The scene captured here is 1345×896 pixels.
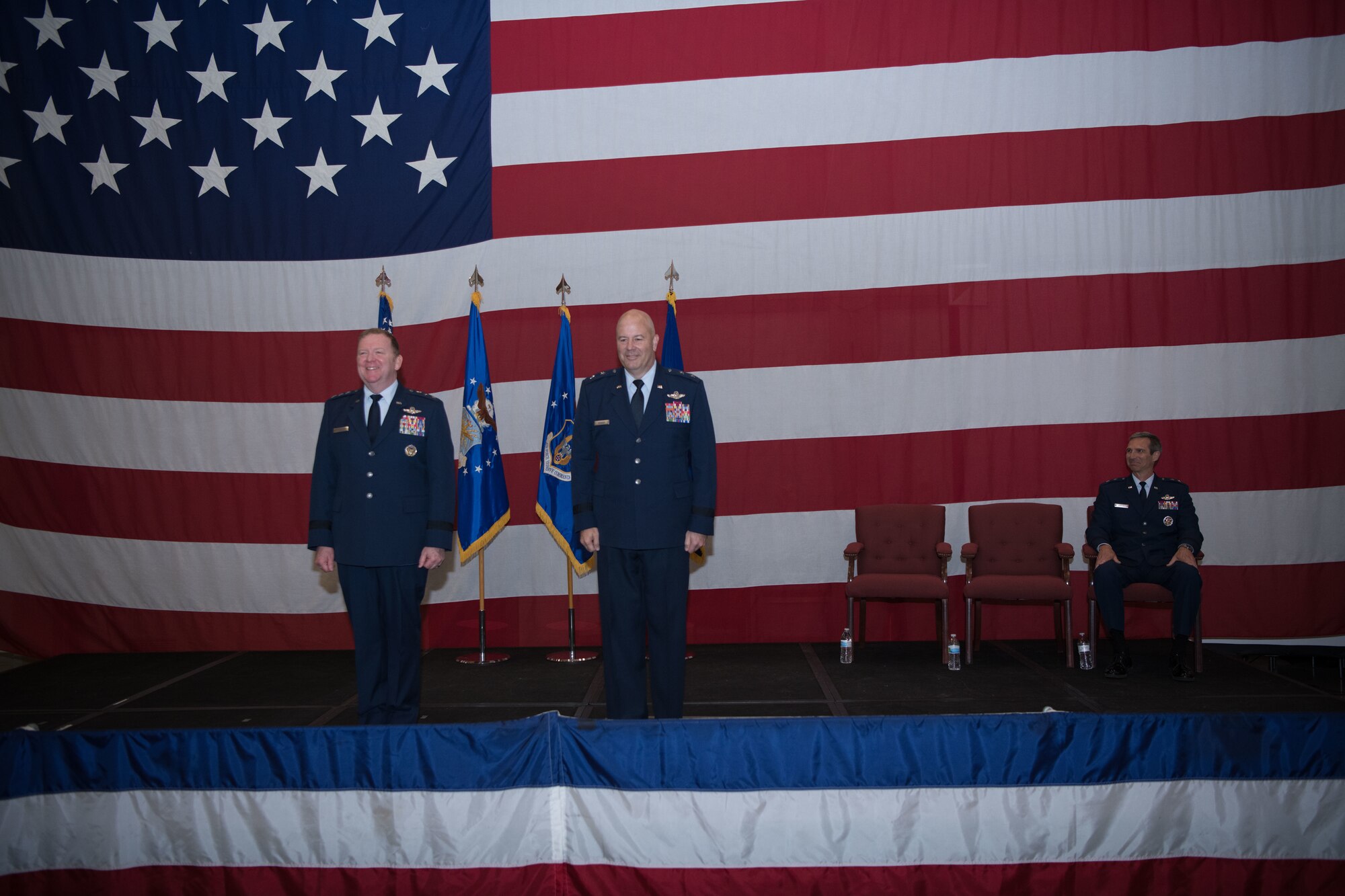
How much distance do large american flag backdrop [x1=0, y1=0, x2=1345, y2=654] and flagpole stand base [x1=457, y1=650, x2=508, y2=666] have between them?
298mm

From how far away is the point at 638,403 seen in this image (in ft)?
9.82

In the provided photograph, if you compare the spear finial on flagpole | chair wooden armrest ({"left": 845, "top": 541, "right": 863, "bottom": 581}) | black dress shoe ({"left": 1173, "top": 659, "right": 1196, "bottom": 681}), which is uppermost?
the spear finial on flagpole

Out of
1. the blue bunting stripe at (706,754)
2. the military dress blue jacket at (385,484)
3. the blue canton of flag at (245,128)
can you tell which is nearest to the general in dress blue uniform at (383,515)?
the military dress blue jacket at (385,484)

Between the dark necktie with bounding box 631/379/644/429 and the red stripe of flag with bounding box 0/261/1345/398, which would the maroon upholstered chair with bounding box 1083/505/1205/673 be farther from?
the dark necktie with bounding box 631/379/644/429

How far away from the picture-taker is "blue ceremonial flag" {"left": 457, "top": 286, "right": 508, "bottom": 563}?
431 cm

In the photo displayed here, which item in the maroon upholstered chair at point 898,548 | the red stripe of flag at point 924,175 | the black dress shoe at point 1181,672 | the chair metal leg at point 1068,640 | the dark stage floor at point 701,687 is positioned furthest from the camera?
the red stripe of flag at point 924,175

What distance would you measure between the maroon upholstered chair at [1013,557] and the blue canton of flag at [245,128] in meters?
2.90

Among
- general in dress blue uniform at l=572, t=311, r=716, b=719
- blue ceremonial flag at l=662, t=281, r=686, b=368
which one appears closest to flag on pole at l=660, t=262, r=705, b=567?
blue ceremonial flag at l=662, t=281, r=686, b=368

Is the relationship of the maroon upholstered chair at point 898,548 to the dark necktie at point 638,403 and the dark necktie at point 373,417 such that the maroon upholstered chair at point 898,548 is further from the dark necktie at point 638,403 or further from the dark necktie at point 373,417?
the dark necktie at point 373,417

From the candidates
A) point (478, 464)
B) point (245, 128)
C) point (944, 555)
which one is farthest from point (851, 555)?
point (245, 128)

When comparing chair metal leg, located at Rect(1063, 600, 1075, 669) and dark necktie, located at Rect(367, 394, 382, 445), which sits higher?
dark necktie, located at Rect(367, 394, 382, 445)

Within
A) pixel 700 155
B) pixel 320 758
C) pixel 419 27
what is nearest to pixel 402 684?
pixel 320 758

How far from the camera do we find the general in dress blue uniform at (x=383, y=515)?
9.61 ft

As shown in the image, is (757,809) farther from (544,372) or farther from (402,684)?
(544,372)
